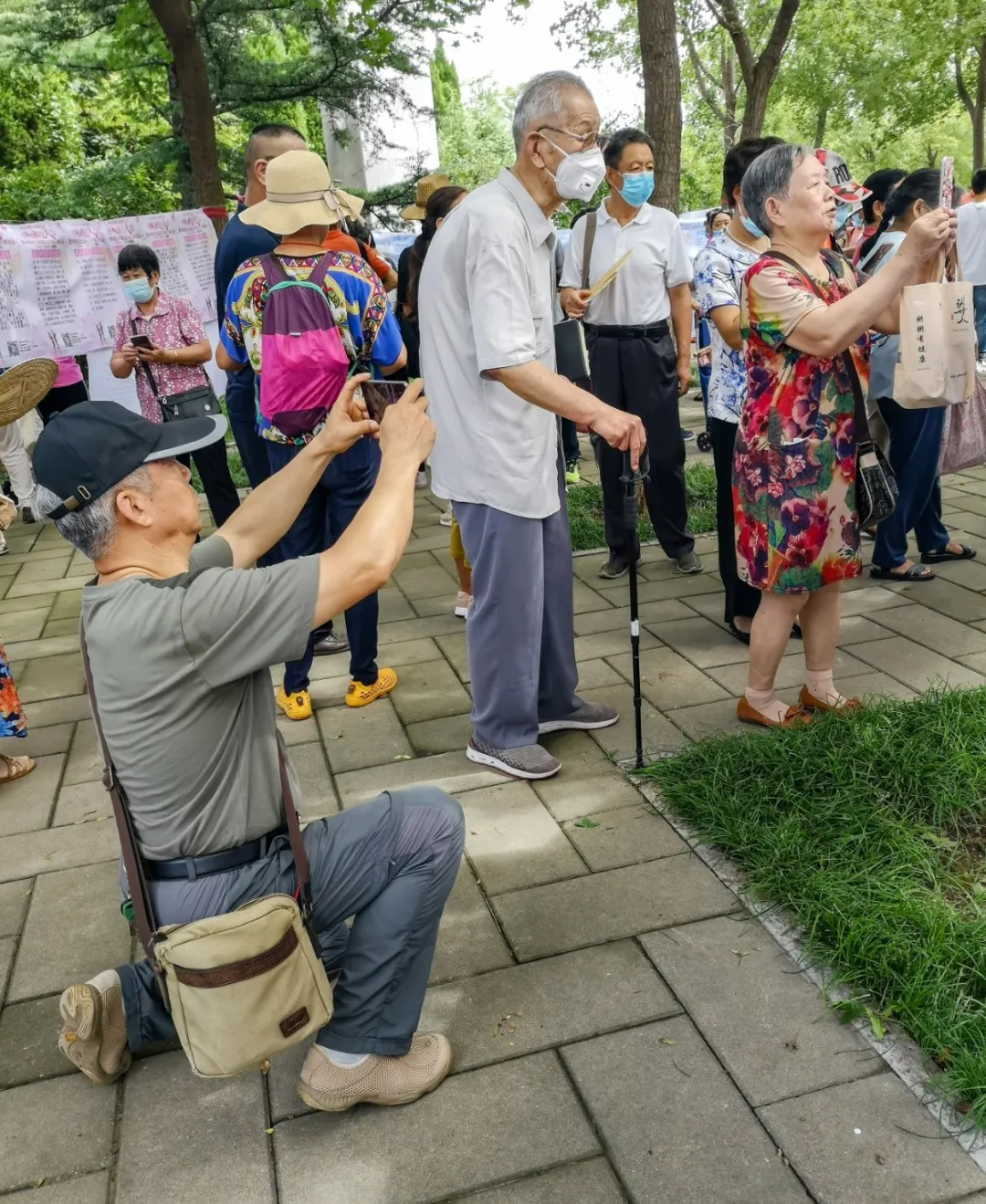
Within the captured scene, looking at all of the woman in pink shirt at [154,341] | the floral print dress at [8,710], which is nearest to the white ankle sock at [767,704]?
the floral print dress at [8,710]

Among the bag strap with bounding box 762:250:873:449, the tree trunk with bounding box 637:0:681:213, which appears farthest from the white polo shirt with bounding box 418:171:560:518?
the tree trunk with bounding box 637:0:681:213

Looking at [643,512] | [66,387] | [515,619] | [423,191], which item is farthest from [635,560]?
[66,387]

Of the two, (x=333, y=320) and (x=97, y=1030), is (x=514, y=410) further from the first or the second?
(x=97, y=1030)

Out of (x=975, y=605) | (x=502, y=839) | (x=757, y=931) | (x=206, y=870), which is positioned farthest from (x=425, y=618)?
(x=206, y=870)

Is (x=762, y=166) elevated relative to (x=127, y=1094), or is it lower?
elevated

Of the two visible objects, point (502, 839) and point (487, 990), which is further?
point (502, 839)

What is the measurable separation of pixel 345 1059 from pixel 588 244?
4.09 m

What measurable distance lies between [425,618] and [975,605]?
251 centimetres

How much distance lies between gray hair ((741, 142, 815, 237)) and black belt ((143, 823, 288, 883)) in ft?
7.75

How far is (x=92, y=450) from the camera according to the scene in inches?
75.2

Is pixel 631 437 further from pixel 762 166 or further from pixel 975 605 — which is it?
pixel 975 605

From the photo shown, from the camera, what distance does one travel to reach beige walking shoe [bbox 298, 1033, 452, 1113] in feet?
7.14

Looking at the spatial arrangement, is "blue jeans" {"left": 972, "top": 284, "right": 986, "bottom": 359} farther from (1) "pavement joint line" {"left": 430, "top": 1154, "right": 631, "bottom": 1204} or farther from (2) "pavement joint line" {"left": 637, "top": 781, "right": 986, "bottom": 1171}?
(1) "pavement joint line" {"left": 430, "top": 1154, "right": 631, "bottom": 1204}

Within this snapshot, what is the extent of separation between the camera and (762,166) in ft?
10.4
